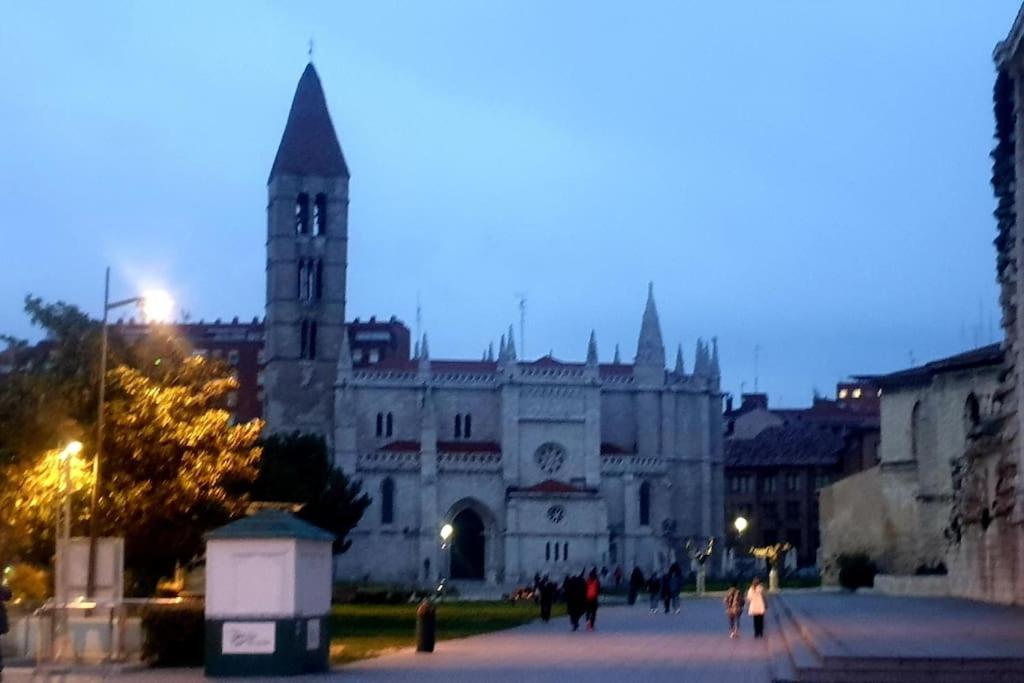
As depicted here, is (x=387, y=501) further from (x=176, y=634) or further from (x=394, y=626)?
(x=176, y=634)

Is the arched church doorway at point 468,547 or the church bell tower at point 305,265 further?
the church bell tower at point 305,265

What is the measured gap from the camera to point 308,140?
4299 inches

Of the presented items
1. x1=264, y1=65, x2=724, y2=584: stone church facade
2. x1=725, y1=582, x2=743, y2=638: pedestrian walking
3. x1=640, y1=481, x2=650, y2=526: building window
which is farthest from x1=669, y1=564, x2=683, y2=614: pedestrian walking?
x1=640, y1=481, x2=650, y2=526: building window

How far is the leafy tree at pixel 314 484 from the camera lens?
245ft

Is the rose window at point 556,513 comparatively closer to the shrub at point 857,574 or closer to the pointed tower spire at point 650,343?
the pointed tower spire at point 650,343

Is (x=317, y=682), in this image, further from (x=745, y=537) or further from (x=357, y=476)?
(x=745, y=537)

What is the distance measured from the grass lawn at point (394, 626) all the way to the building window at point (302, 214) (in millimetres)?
55312

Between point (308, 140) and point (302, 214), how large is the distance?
450 centimetres

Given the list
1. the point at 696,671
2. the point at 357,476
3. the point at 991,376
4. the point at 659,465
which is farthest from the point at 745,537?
Result: the point at 696,671

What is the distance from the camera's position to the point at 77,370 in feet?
112

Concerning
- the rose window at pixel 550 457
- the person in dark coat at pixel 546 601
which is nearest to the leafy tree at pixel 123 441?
the person in dark coat at pixel 546 601

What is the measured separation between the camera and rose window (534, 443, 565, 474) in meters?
104

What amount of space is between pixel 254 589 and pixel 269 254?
88764 millimetres

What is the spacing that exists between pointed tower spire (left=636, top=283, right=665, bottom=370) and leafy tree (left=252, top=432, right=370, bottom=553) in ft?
85.1
